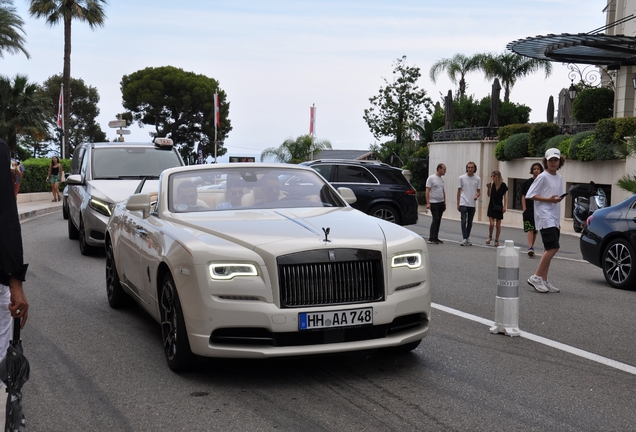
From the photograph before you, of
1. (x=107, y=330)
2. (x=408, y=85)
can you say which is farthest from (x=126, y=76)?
(x=107, y=330)

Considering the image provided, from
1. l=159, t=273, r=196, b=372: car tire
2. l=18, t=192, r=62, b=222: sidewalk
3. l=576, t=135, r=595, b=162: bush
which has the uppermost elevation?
l=576, t=135, r=595, b=162: bush

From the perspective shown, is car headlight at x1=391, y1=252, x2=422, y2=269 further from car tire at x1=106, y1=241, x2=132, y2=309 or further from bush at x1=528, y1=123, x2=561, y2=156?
bush at x1=528, y1=123, x2=561, y2=156

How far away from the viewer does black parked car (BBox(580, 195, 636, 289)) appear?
36.8ft

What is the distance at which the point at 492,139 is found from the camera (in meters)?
34.2

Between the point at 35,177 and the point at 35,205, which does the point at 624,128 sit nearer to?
the point at 35,205

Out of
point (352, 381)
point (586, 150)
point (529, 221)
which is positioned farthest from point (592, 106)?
point (352, 381)

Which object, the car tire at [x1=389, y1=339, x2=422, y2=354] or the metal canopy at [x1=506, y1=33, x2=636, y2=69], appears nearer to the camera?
the car tire at [x1=389, y1=339, x2=422, y2=354]

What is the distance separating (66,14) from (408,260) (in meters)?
41.7

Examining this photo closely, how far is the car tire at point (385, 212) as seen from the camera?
18984 mm

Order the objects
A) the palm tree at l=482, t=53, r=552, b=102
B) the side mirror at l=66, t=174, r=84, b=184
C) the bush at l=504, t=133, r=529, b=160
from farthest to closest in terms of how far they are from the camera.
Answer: the palm tree at l=482, t=53, r=552, b=102 → the bush at l=504, t=133, r=529, b=160 → the side mirror at l=66, t=174, r=84, b=184

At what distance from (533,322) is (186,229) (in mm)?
3879

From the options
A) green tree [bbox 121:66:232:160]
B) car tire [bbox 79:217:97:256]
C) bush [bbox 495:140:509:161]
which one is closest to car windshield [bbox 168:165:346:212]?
car tire [bbox 79:217:97:256]

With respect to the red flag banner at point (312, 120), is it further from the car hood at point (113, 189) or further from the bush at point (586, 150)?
the car hood at point (113, 189)

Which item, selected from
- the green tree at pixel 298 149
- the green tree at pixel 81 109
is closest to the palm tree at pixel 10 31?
the green tree at pixel 298 149
